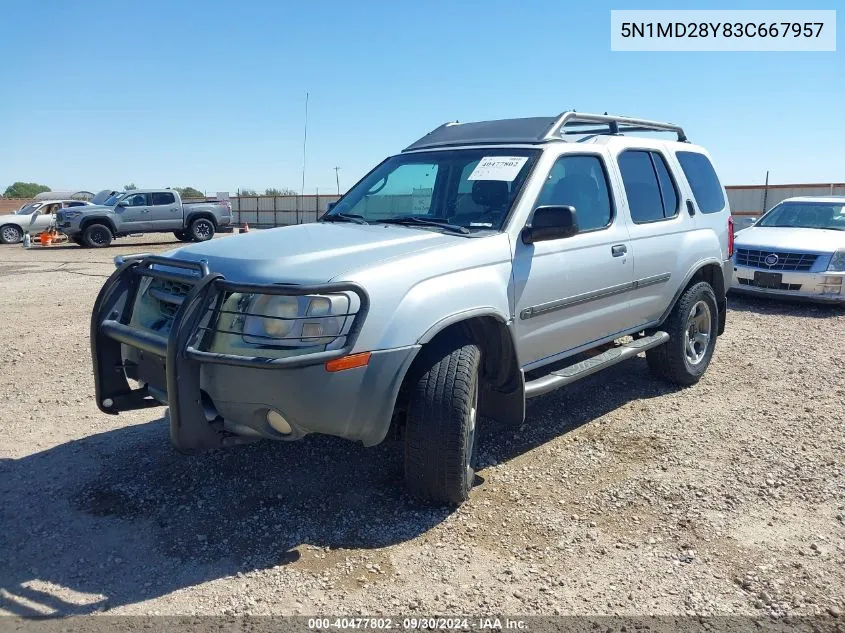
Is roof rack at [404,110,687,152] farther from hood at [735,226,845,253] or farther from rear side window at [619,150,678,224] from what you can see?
hood at [735,226,845,253]

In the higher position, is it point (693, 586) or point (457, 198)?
point (457, 198)

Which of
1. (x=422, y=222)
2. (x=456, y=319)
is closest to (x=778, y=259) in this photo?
(x=422, y=222)

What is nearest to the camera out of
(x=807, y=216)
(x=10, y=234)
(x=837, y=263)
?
(x=837, y=263)

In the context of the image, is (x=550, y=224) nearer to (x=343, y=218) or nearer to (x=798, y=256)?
(x=343, y=218)

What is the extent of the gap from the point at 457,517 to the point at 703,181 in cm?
400

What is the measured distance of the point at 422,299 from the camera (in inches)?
133

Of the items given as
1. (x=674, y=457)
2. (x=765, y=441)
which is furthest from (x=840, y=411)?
(x=674, y=457)

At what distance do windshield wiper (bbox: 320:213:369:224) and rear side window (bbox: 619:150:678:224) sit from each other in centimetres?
193

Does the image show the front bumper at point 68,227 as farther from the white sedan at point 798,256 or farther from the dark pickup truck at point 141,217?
the white sedan at point 798,256

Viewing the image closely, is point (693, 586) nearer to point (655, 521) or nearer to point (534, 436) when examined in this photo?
point (655, 521)

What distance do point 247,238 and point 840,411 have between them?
453 cm

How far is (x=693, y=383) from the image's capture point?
5957 mm

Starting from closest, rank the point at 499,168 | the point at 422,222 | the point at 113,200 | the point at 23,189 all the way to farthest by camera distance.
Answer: the point at 422,222, the point at 499,168, the point at 113,200, the point at 23,189

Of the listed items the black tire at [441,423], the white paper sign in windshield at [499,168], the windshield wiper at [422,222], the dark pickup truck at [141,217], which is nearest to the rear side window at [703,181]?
the white paper sign in windshield at [499,168]
